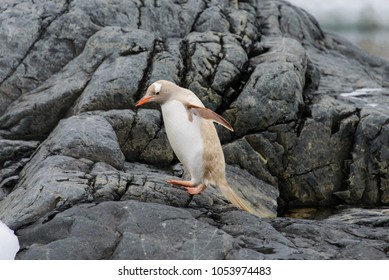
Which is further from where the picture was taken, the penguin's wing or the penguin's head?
the penguin's head

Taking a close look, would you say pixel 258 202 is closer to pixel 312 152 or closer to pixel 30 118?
pixel 312 152

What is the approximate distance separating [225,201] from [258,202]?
1660 millimetres

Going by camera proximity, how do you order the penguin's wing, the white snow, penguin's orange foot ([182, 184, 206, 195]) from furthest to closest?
penguin's orange foot ([182, 184, 206, 195]) → the penguin's wing → the white snow

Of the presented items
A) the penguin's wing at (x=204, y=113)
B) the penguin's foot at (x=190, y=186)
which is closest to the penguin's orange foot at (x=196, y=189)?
the penguin's foot at (x=190, y=186)

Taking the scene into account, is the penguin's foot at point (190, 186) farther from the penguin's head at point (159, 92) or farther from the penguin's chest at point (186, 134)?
the penguin's head at point (159, 92)

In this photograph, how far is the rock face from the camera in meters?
7.31

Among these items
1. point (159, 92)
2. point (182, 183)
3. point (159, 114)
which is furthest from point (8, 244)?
point (159, 114)

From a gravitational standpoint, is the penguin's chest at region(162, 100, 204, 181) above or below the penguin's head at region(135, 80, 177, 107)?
below

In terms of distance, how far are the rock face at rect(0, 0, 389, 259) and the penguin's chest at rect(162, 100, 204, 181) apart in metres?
0.45

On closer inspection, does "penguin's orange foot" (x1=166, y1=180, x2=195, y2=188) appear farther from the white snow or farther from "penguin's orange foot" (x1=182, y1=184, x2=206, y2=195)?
the white snow

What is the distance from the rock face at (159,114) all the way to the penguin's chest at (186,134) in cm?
45

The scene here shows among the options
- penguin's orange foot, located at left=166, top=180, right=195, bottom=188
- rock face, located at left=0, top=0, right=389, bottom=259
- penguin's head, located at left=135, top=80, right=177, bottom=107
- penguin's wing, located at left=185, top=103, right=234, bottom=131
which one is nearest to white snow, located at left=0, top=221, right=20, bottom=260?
rock face, located at left=0, top=0, right=389, bottom=259
